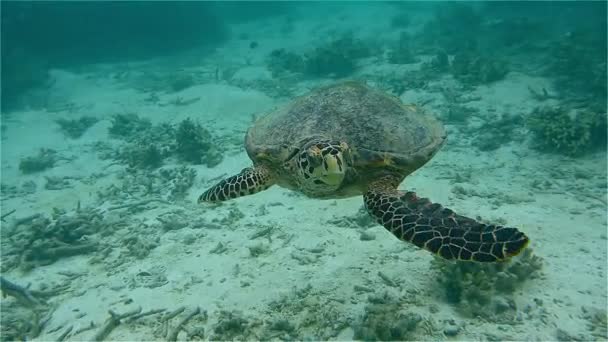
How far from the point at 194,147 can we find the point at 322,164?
8045 millimetres

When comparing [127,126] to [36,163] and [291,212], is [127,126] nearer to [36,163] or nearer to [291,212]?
[36,163]

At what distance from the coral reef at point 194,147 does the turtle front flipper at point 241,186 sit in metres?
5.95

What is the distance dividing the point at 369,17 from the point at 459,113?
2860 cm

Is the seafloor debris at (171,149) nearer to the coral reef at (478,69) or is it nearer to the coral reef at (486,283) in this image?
the coral reef at (486,283)

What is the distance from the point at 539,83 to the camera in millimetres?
13617

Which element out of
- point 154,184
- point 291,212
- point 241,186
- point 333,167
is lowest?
point 291,212

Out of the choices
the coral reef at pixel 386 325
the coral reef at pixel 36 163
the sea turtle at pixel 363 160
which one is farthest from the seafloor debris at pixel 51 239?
the coral reef at pixel 386 325

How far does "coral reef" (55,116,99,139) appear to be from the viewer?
1482 centimetres

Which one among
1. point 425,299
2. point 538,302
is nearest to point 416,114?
point 425,299

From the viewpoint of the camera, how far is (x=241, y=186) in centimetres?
467

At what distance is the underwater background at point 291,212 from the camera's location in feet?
16.3

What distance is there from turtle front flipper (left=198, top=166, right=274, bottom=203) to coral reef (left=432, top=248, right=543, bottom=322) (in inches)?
110

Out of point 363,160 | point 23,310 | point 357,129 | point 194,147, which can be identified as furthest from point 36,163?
point 363,160

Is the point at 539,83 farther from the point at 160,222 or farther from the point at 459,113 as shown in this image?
the point at 160,222
